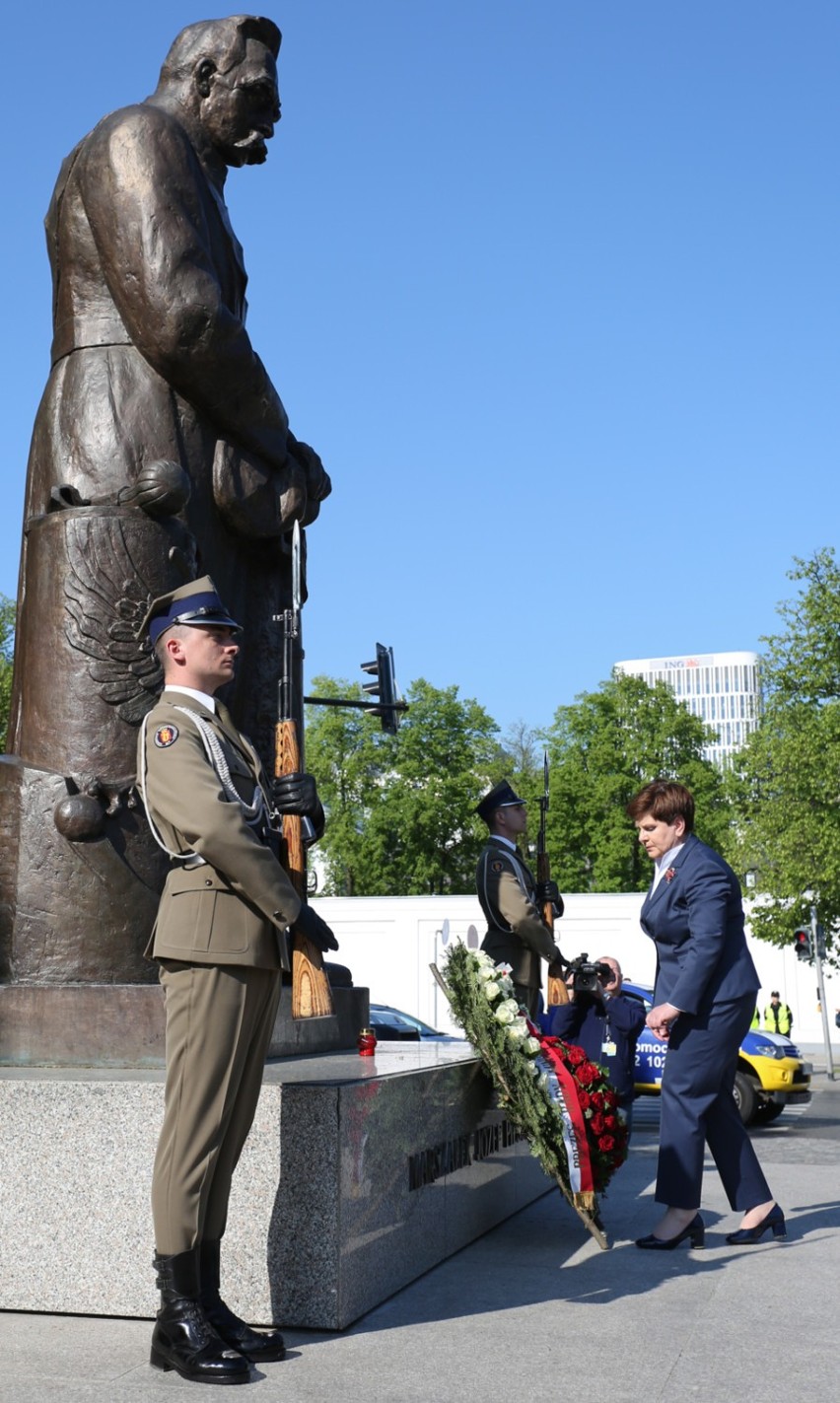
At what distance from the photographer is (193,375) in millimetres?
6238

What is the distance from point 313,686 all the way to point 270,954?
50.8 m

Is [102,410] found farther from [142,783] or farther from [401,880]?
[401,880]

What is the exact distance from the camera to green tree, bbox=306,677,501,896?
46.4 m

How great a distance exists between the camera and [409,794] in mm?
46906

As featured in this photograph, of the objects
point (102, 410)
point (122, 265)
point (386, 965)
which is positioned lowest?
point (386, 965)

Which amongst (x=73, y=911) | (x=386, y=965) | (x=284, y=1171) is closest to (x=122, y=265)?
(x=73, y=911)

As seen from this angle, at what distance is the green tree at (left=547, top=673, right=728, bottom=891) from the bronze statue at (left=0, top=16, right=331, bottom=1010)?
38.1 m

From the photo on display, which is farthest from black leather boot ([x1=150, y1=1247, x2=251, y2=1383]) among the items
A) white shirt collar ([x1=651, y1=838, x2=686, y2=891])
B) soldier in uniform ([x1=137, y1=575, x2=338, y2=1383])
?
white shirt collar ([x1=651, y1=838, x2=686, y2=891])

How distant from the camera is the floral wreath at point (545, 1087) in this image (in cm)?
598

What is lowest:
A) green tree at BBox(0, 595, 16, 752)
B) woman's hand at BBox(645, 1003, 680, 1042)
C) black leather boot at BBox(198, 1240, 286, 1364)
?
black leather boot at BBox(198, 1240, 286, 1364)

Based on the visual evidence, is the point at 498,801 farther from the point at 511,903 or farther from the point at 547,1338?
the point at 547,1338

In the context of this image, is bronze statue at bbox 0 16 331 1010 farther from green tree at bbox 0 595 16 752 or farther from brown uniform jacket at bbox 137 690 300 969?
green tree at bbox 0 595 16 752

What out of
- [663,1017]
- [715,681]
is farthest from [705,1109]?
[715,681]

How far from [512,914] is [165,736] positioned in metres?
3.84
